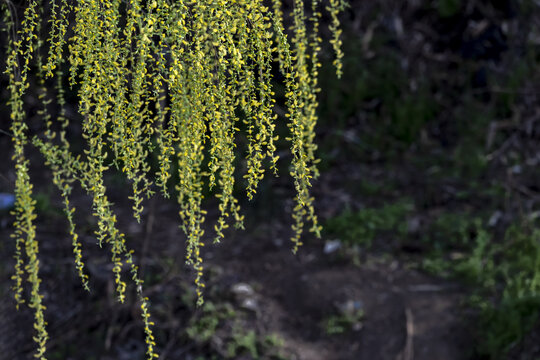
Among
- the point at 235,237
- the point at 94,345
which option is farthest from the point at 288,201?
the point at 94,345

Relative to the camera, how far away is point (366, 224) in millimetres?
6645

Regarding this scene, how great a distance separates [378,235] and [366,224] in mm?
172

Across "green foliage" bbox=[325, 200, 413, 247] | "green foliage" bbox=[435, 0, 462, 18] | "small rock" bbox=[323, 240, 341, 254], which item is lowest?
"small rock" bbox=[323, 240, 341, 254]

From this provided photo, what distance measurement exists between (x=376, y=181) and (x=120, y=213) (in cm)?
284

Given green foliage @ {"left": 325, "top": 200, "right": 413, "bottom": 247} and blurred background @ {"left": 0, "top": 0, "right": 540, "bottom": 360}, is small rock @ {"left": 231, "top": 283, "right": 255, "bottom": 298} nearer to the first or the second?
blurred background @ {"left": 0, "top": 0, "right": 540, "bottom": 360}

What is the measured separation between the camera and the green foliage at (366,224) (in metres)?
6.47

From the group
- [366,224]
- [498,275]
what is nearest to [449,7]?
[366,224]

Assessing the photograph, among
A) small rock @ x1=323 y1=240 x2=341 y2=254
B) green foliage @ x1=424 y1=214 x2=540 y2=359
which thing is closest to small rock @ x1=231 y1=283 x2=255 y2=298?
small rock @ x1=323 y1=240 x2=341 y2=254

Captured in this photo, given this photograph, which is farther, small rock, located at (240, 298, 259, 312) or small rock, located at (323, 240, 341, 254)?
small rock, located at (323, 240, 341, 254)

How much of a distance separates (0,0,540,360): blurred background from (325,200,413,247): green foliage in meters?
0.01

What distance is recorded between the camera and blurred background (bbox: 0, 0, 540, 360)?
17.0ft

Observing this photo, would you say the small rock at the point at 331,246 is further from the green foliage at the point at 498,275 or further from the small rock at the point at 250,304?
the small rock at the point at 250,304

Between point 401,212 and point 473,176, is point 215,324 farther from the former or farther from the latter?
point 473,176

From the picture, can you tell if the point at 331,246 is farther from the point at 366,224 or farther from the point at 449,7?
the point at 449,7
